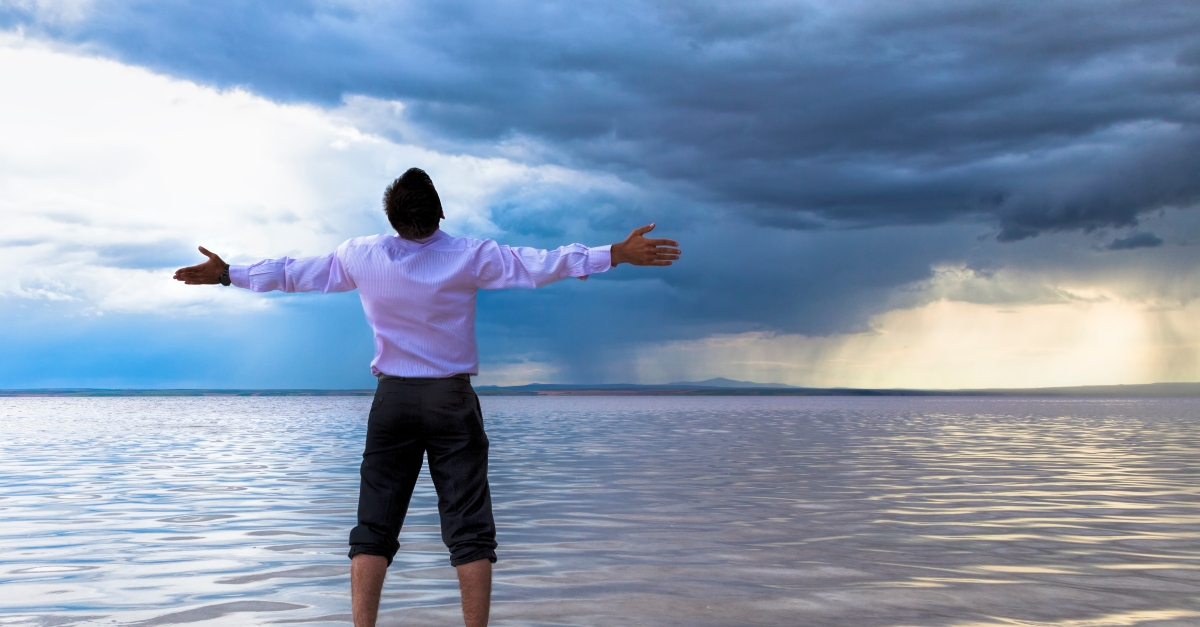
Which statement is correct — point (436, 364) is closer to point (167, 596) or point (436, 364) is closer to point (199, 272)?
point (199, 272)

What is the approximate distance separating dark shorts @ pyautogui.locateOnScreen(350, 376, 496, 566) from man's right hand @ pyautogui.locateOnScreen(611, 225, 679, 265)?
1021 millimetres

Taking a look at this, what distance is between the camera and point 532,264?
4637 mm

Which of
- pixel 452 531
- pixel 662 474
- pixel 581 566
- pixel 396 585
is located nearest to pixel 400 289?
pixel 452 531

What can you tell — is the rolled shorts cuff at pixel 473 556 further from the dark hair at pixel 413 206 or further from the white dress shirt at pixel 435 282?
the dark hair at pixel 413 206

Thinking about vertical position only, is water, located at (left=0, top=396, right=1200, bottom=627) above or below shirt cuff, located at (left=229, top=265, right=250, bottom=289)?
below

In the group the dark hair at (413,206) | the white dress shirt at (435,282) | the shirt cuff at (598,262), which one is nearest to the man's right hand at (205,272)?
the white dress shirt at (435,282)

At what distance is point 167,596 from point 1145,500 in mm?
11831

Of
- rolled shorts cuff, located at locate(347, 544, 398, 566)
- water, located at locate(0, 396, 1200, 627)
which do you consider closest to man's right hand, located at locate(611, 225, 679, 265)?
rolled shorts cuff, located at locate(347, 544, 398, 566)

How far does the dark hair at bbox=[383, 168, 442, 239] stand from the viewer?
182 inches

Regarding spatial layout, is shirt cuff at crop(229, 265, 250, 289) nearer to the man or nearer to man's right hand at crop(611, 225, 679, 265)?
the man

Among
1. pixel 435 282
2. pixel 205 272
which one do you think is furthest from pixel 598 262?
pixel 205 272

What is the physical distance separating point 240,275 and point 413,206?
1104mm

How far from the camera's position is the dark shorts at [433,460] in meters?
4.57

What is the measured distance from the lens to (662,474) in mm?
15547
